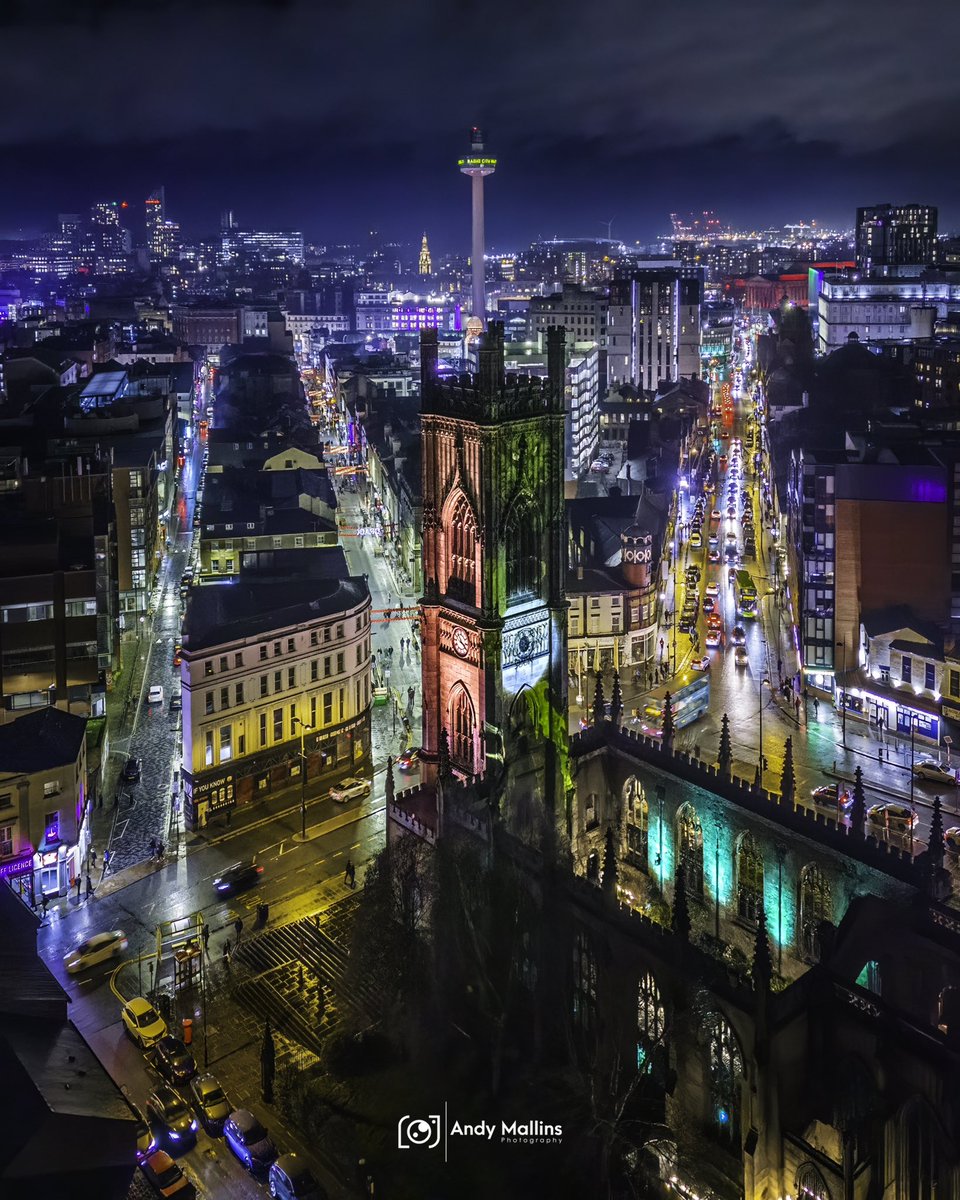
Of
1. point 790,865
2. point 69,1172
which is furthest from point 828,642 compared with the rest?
point 69,1172

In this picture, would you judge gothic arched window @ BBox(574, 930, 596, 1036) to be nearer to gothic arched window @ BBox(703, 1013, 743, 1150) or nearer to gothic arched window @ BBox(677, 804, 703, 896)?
gothic arched window @ BBox(703, 1013, 743, 1150)

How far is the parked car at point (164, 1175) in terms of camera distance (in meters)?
38.1

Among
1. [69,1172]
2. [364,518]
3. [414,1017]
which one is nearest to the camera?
[69,1172]

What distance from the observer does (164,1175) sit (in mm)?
38375

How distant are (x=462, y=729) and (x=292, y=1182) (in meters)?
20.2

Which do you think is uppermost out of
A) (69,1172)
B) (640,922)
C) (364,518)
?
(364,518)

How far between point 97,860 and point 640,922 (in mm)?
34050

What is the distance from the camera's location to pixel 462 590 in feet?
168

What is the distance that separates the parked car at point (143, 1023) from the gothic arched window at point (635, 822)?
21.1 metres

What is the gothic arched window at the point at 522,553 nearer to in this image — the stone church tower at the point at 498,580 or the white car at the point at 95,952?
the stone church tower at the point at 498,580

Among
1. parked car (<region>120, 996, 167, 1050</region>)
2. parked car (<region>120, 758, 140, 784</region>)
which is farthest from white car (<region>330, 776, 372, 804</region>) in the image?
parked car (<region>120, 996, 167, 1050</region>)

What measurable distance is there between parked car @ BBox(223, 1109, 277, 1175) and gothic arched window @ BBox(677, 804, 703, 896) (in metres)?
19.9

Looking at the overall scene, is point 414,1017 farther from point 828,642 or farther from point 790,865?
point 828,642

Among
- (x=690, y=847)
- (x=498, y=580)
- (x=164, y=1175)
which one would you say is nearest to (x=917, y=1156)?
(x=690, y=847)
